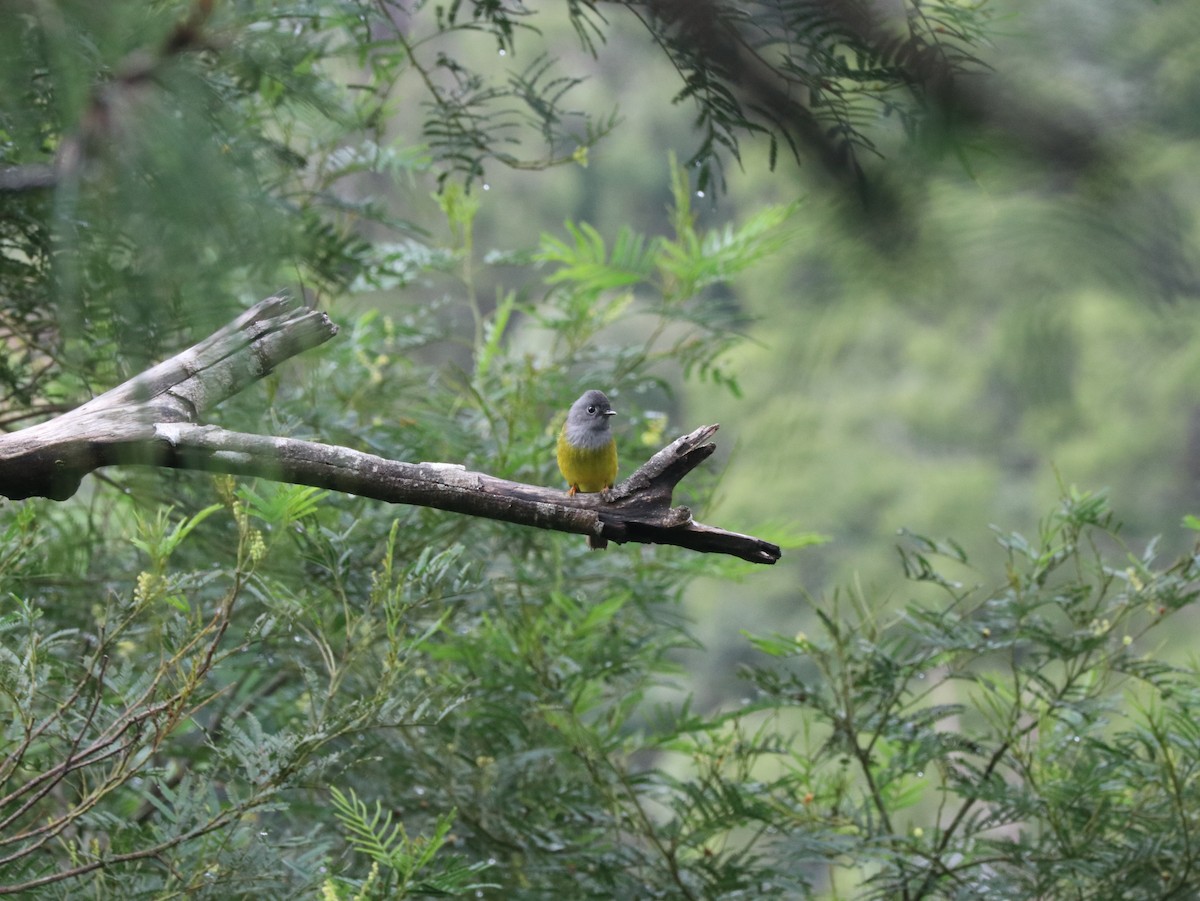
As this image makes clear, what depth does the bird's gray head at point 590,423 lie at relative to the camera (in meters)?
1.88

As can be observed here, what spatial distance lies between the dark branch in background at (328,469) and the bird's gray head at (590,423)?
825mm

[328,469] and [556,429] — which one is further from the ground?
[556,429]

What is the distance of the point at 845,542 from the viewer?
13.6 ft

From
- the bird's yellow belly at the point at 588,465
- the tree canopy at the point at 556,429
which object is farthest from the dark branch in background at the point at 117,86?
the bird's yellow belly at the point at 588,465

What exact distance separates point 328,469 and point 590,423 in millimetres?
949

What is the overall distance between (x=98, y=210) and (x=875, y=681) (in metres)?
1.36

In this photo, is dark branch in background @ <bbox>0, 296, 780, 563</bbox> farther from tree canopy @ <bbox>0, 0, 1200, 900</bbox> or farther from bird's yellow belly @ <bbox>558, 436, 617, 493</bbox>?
bird's yellow belly @ <bbox>558, 436, 617, 493</bbox>

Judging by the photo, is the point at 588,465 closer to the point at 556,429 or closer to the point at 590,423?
the point at 590,423

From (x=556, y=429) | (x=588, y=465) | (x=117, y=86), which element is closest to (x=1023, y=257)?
(x=117, y=86)

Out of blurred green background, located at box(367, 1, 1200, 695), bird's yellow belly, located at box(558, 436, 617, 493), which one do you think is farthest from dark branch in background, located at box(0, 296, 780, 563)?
bird's yellow belly, located at box(558, 436, 617, 493)

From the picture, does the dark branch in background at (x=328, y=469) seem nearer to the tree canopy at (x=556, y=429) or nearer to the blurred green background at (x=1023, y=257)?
the tree canopy at (x=556, y=429)

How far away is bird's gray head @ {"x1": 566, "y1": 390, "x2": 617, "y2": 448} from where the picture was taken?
1.88 metres

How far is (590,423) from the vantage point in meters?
1.91

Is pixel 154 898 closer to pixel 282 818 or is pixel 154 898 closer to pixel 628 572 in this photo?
pixel 282 818
